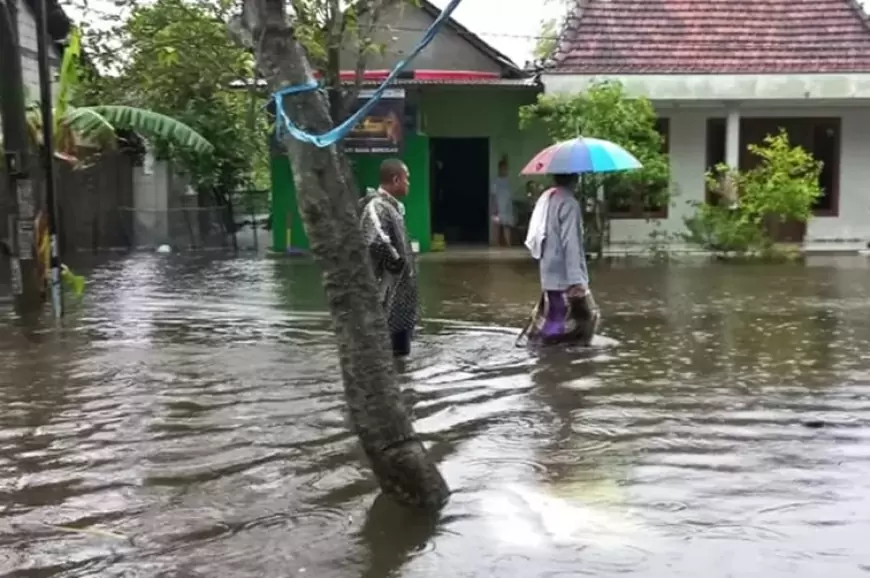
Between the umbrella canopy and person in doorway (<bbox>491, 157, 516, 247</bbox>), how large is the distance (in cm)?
1159

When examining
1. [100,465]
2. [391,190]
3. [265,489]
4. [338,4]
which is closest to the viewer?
[265,489]

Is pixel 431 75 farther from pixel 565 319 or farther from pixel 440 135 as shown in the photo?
pixel 565 319

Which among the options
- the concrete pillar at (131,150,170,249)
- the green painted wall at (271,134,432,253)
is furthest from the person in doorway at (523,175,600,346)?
the concrete pillar at (131,150,170,249)

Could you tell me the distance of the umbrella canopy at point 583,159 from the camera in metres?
9.79

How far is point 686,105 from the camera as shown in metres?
21.4

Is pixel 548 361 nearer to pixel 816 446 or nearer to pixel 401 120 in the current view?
pixel 816 446

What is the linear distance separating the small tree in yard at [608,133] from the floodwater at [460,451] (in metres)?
7.24

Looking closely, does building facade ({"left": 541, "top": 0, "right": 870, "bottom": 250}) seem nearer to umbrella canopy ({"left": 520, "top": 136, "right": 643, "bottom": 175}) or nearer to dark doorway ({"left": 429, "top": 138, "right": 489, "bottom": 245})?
dark doorway ({"left": 429, "top": 138, "right": 489, "bottom": 245})

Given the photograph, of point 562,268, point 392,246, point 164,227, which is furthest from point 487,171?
point 392,246

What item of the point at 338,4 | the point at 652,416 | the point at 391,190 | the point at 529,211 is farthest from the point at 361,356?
the point at 529,211

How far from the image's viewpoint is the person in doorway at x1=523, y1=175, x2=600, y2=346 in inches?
380

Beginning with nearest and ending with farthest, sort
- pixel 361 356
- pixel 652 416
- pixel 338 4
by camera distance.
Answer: pixel 361 356
pixel 652 416
pixel 338 4

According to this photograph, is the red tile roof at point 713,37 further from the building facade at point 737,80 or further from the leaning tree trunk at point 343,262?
the leaning tree trunk at point 343,262

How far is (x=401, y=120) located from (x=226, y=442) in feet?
47.1
